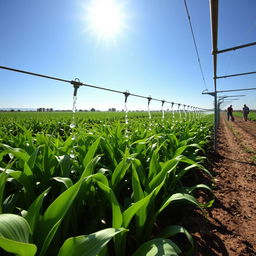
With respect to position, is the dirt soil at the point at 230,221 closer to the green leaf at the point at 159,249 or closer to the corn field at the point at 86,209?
the corn field at the point at 86,209

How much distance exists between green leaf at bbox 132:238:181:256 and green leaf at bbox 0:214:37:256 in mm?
619

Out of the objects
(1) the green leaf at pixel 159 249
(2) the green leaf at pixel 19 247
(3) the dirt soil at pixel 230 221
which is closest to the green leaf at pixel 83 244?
(2) the green leaf at pixel 19 247

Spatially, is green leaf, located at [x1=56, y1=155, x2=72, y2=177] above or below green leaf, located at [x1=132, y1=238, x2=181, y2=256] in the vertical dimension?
above

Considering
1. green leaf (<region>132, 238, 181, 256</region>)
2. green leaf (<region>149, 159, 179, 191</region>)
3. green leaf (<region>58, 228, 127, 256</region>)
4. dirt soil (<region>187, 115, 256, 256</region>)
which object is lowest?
dirt soil (<region>187, 115, 256, 256</region>)

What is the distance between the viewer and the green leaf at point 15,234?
22.9 inches

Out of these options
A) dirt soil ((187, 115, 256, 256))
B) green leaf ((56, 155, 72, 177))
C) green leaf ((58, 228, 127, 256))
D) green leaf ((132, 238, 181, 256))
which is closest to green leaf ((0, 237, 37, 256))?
green leaf ((58, 228, 127, 256))

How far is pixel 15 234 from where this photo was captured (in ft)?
2.21

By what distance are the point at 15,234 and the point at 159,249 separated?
2.38ft

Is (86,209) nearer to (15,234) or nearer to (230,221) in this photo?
(15,234)

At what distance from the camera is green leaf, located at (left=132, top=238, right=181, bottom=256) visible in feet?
2.98

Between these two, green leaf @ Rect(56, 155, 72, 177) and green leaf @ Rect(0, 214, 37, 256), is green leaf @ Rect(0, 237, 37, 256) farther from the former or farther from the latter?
green leaf @ Rect(56, 155, 72, 177)

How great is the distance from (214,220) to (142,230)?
1165mm

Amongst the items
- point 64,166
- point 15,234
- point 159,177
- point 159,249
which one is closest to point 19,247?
point 15,234

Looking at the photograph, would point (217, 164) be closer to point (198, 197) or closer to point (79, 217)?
point (198, 197)
